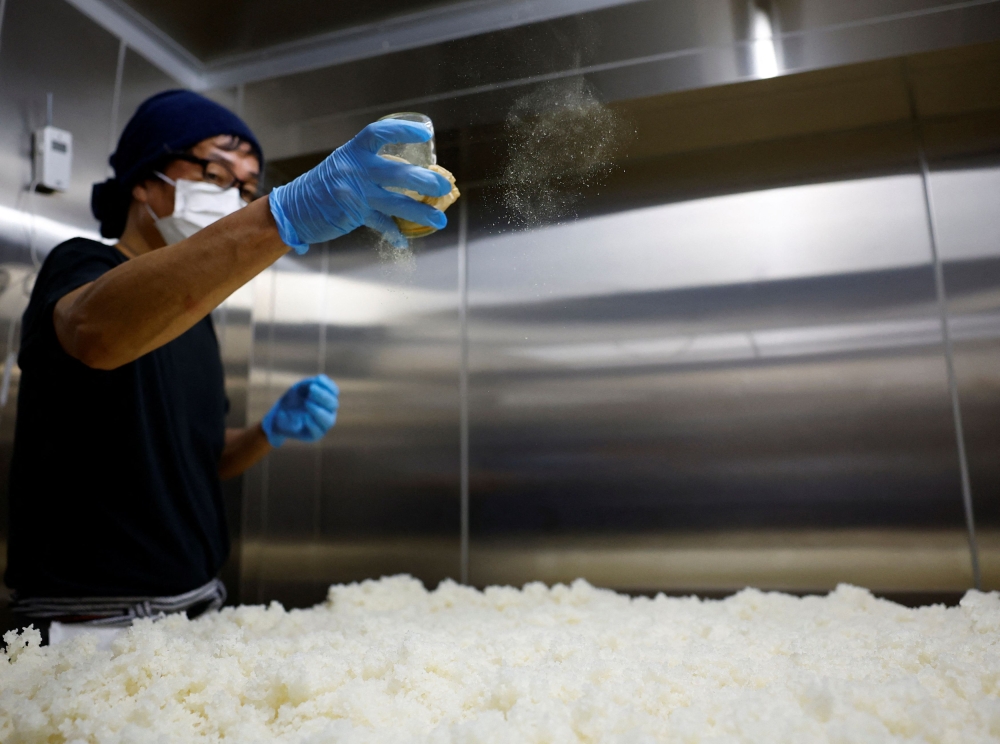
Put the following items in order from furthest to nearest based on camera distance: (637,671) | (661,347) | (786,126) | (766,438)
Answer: (661,347) → (766,438) → (786,126) → (637,671)

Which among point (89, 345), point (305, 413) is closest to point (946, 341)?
point (305, 413)

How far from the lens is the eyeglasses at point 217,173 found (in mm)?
1292

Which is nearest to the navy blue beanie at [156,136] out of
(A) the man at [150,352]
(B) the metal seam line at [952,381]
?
(A) the man at [150,352]

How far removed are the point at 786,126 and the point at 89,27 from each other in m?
1.69

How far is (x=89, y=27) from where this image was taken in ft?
5.45

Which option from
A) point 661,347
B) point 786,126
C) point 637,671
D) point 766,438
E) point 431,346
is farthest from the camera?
point 431,346

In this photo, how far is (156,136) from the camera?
1.32 metres

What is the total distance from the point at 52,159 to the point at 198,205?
1.85 ft

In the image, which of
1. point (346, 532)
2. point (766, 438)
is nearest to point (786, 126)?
point (766, 438)

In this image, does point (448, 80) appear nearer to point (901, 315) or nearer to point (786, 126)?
point (786, 126)

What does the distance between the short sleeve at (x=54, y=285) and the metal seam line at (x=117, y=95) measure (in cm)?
66

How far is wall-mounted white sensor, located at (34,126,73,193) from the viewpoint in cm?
153

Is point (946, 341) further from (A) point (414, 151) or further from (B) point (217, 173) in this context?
(B) point (217, 173)

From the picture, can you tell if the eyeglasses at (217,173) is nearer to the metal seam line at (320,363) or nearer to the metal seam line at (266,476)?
the metal seam line at (320,363)
